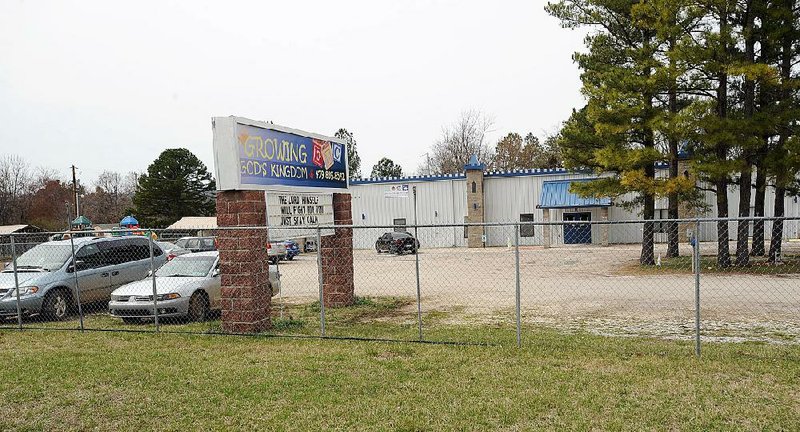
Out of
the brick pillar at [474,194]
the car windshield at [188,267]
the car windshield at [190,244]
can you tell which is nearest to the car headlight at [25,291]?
the car windshield at [188,267]

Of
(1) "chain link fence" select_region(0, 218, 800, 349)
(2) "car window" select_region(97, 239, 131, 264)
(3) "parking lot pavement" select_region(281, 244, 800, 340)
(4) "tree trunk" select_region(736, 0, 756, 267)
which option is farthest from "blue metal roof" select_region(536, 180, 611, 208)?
(2) "car window" select_region(97, 239, 131, 264)

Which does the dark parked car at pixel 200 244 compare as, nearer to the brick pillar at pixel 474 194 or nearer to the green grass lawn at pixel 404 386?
the brick pillar at pixel 474 194

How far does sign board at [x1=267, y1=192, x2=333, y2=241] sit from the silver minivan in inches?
148

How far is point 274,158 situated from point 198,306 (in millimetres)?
3301

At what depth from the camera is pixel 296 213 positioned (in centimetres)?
1104

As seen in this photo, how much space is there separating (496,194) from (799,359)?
31399 mm

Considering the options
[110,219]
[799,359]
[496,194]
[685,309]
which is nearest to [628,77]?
[685,309]

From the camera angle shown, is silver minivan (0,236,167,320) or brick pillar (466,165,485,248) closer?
silver minivan (0,236,167,320)

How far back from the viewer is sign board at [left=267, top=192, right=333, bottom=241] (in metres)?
10.3

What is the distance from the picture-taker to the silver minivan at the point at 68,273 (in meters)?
11.2

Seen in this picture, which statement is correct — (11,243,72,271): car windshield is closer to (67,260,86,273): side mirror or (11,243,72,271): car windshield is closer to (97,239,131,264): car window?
(67,260,86,273): side mirror

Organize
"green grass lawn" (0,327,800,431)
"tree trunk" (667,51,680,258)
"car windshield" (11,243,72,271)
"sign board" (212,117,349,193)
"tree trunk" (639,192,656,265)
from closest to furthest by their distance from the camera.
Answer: "green grass lawn" (0,327,800,431), "sign board" (212,117,349,193), "car windshield" (11,243,72,271), "tree trunk" (639,192,656,265), "tree trunk" (667,51,680,258)

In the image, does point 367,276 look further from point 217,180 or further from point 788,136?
point 788,136

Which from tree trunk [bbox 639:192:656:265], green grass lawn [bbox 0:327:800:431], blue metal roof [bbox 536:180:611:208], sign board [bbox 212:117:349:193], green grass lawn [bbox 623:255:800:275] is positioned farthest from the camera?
blue metal roof [bbox 536:180:611:208]
